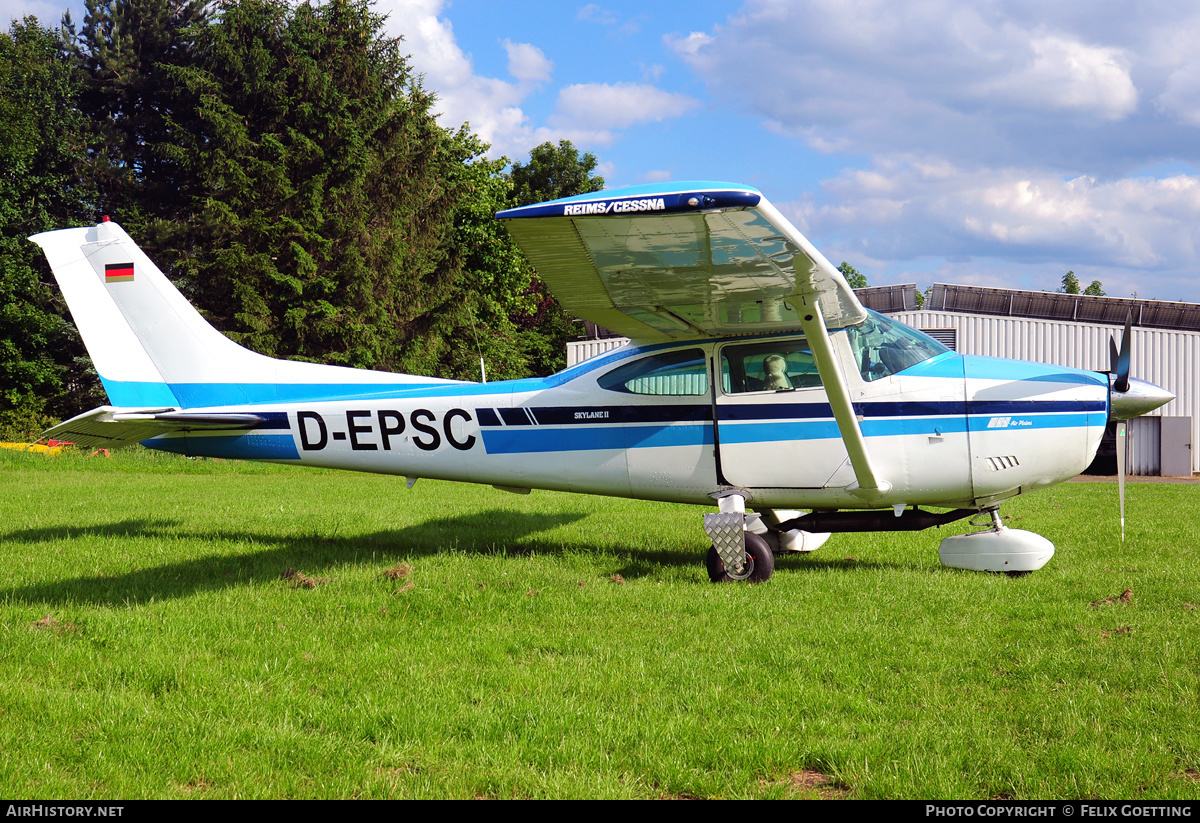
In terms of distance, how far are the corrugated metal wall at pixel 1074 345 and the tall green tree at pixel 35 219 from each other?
2818 cm

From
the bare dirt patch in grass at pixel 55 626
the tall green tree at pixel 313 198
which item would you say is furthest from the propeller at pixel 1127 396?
the tall green tree at pixel 313 198

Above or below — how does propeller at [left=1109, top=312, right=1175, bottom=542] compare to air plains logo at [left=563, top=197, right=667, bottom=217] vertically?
below

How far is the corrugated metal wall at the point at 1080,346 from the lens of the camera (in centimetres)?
2456

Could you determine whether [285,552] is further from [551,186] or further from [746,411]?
[551,186]

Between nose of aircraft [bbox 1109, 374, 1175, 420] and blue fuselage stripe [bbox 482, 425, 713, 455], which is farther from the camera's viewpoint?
blue fuselage stripe [bbox 482, 425, 713, 455]

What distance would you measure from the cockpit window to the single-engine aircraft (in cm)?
2

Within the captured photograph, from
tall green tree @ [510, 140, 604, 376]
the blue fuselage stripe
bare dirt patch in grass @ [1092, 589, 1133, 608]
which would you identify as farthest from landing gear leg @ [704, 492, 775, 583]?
tall green tree @ [510, 140, 604, 376]

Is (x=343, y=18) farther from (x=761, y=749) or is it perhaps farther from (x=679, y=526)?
(x=761, y=749)

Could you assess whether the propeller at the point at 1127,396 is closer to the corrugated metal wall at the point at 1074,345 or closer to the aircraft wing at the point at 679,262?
the aircraft wing at the point at 679,262

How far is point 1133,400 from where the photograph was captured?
21.8ft

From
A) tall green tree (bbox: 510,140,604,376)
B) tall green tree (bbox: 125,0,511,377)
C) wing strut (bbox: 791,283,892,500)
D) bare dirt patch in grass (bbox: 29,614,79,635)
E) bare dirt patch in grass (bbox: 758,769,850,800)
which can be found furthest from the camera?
tall green tree (bbox: 510,140,604,376)

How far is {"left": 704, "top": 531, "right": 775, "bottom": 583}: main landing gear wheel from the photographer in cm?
674

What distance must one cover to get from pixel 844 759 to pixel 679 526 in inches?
266

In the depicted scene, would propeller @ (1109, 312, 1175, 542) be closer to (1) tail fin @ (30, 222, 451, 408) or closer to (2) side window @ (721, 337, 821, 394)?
(2) side window @ (721, 337, 821, 394)
